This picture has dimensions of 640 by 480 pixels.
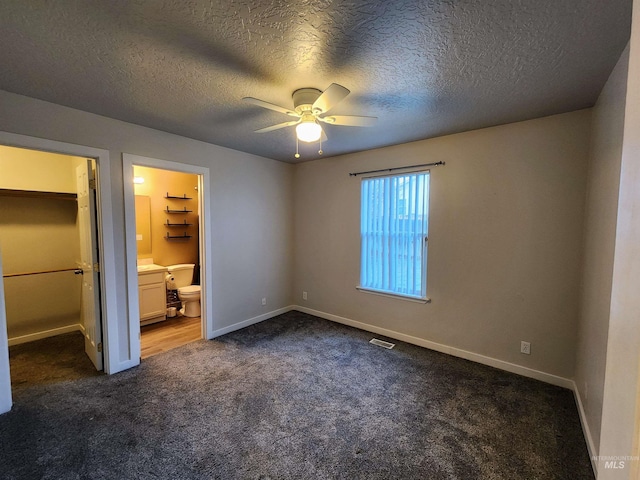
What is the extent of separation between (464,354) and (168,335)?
359 centimetres

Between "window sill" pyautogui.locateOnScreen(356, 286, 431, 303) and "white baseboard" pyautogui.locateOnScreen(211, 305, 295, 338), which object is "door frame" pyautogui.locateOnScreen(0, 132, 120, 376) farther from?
"window sill" pyautogui.locateOnScreen(356, 286, 431, 303)

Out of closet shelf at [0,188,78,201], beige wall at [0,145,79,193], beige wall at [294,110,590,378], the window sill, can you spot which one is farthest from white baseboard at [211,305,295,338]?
beige wall at [0,145,79,193]

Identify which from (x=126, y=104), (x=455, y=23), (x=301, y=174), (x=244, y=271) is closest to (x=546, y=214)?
(x=455, y=23)

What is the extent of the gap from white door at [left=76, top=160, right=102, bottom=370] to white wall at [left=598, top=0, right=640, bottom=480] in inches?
132

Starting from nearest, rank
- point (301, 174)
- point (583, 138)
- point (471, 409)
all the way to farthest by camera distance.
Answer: point (471, 409)
point (583, 138)
point (301, 174)

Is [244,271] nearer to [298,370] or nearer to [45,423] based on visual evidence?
[298,370]

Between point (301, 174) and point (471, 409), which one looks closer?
point (471, 409)

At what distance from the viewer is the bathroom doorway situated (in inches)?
105

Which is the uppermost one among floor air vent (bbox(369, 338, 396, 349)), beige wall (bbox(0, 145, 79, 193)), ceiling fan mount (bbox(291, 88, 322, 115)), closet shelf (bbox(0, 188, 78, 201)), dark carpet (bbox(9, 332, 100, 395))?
ceiling fan mount (bbox(291, 88, 322, 115))

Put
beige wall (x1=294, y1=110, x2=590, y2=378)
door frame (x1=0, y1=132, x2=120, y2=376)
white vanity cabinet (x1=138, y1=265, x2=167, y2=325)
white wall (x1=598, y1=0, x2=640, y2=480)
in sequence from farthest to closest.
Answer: white vanity cabinet (x1=138, y1=265, x2=167, y2=325)
door frame (x1=0, y1=132, x2=120, y2=376)
beige wall (x1=294, y1=110, x2=590, y2=378)
white wall (x1=598, y1=0, x2=640, y2=480)

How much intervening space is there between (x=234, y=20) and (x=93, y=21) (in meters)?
0.70

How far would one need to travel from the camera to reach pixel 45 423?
77.5 inches

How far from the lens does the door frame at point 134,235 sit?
106 inches

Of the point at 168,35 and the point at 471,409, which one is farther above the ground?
the point at 168,35
